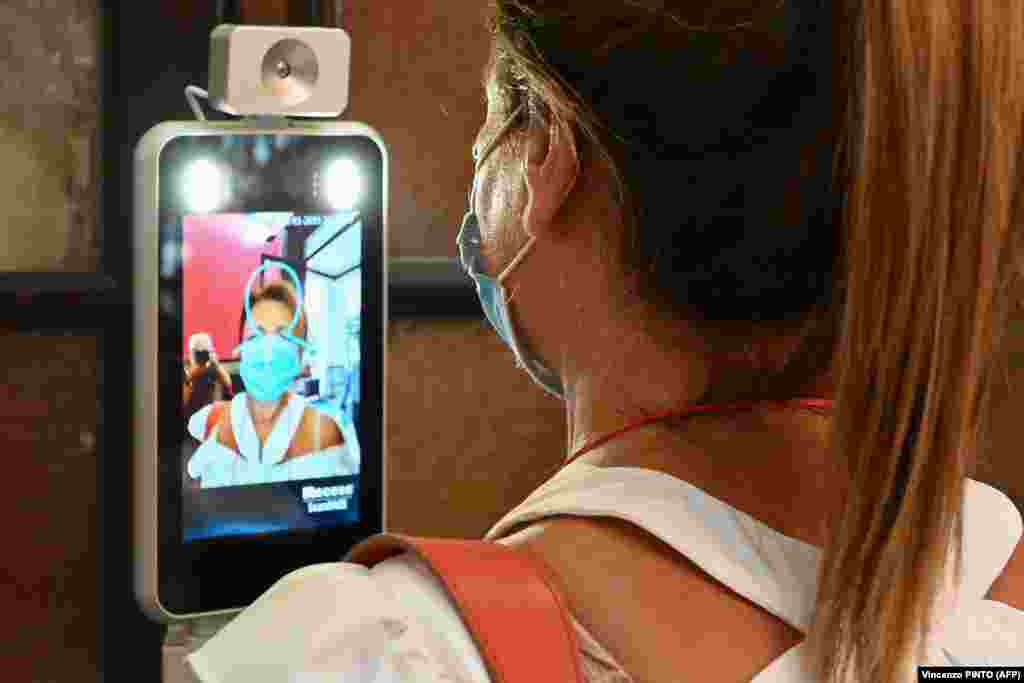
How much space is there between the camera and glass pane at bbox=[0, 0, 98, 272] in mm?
1971

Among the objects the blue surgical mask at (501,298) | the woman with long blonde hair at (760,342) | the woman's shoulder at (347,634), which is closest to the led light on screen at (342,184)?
the blue surgical mask at (501,298)

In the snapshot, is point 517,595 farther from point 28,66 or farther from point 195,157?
point 28,66

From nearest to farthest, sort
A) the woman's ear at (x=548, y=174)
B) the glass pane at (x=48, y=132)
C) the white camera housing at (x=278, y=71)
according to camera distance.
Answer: the woman's ear at (x=548, y=174)
the white camera housing at (x=278, y=71)
the glass pane at (x=48, y=132)

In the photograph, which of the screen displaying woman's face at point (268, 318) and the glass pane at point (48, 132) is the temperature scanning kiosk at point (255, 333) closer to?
the screen displaying woman's face at point (268, 318)

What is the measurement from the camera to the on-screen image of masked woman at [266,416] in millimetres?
1954

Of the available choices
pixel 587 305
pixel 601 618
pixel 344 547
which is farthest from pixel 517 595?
pixel 344 547

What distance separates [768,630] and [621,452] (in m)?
0.11

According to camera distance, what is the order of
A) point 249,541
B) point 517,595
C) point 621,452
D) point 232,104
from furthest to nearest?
point 249,541 < point 232,104 < point 621,452 < point 517,595

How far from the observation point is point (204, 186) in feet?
6.27

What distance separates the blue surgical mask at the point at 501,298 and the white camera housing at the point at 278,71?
0.84 metres

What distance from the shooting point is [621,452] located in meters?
0.81

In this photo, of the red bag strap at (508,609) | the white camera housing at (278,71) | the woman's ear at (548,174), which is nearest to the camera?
the red bag strap at (508,609)

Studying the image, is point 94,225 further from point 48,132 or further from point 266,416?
point 266,416

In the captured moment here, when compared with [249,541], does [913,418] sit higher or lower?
higher
